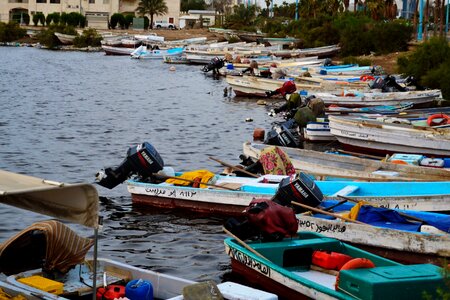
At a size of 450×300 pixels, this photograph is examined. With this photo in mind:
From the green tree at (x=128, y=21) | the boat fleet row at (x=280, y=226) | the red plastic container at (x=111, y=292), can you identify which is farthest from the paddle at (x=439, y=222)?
the green tree at (x=128, y=21)

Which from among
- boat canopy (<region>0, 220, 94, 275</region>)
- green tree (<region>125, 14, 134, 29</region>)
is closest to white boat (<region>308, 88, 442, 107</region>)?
boat canopy (<region>0, 220, 94, 275</region>)

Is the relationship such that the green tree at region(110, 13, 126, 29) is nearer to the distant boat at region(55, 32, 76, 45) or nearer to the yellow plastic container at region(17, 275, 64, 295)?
the distant boat at region(55, 32, 76, 45)

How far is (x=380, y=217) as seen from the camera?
Answer: 51.9 ft

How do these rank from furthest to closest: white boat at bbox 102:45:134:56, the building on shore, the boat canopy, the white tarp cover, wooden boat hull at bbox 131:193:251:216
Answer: the building on shore, white boat at bbox 102:45:134:56, wooden boat hull at bbox 131:193:251:216, the boat canopy, the white tarp cover

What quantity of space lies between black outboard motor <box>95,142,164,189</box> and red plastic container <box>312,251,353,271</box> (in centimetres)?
715

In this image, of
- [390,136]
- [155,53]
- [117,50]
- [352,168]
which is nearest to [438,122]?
[390,136]

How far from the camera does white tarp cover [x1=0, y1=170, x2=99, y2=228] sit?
32.1ft

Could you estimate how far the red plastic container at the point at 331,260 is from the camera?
1335 cm

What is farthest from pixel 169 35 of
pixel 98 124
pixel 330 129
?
pixel 330 129

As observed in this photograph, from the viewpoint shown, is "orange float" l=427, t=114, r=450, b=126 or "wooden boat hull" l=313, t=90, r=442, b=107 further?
"wooden boat hull" l=313, t=90, r=442, b=107

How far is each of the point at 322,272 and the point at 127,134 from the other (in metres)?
22.8

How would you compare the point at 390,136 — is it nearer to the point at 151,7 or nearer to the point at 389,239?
the point at 389,239

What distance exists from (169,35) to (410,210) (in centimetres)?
11310

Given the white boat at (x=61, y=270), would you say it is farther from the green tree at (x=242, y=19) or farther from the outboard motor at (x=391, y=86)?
the green tree at (x=242, y=19)
